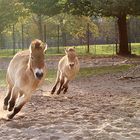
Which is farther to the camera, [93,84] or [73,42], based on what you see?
[73,42]

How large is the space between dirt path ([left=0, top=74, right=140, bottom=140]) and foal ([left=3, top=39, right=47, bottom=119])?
353 mm

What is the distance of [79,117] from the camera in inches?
336

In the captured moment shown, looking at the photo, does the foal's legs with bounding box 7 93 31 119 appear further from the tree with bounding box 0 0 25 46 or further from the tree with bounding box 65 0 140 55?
the tree with bounding box 0 0 25 46

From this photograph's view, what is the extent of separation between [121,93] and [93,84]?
2747mm

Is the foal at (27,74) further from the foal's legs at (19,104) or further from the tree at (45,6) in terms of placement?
the tree at (45,6)

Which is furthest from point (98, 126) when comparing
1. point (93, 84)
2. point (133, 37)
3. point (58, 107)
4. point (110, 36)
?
point (110, 36)

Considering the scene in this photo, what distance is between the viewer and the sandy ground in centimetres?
705

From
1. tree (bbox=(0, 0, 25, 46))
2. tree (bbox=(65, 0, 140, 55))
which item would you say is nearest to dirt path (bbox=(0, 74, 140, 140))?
tree (bbox=(65, 0, 140, 55))

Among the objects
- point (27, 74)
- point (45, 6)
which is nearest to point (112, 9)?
point (45, 6)

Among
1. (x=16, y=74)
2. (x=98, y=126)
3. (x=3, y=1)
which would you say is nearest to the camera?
(x=98, y=126)

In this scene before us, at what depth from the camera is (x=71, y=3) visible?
28.3 m

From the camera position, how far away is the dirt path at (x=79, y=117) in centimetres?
704

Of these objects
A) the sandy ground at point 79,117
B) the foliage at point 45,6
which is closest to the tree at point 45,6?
the foliage at point 45,6

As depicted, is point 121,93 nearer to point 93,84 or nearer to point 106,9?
point 93,84
